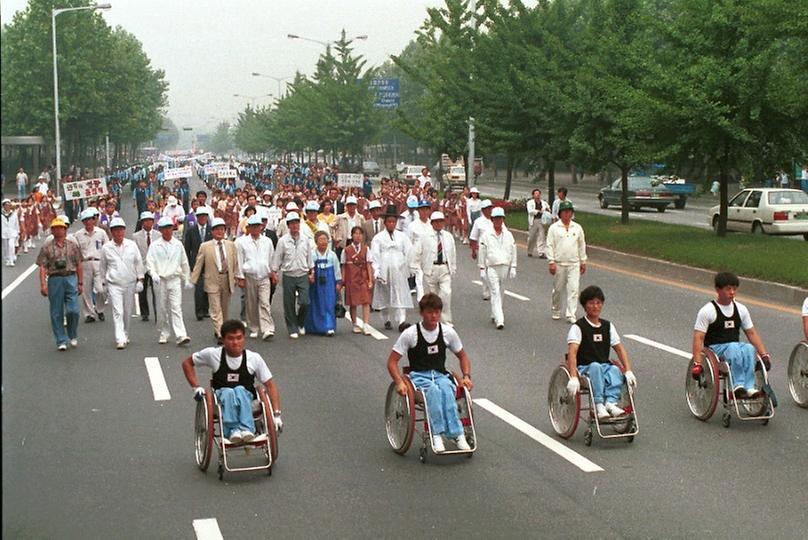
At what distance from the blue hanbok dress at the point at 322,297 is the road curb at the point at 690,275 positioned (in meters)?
7.61

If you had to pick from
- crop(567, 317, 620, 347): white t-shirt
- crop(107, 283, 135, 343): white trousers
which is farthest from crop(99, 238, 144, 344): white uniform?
crop(567, 317, 620, 347): white t-shirt

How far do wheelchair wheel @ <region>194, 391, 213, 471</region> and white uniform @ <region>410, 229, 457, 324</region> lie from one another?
8.04m

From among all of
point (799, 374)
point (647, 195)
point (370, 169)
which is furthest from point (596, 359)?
point (370, 169)

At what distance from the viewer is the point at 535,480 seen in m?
9.26

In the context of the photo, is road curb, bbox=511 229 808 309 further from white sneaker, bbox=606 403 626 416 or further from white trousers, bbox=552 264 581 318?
white sneaker, bbox=606 403 626 416

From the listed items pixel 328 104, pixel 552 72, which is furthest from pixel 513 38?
pixel 328 104

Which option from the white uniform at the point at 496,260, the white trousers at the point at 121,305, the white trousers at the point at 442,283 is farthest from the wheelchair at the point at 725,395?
the white trousers at the point at 121,305

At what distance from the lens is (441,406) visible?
963cm

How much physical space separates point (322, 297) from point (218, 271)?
154 cm

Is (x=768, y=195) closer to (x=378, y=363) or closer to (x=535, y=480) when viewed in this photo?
(x=378, y=363)

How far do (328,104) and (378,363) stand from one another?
77.3 metres

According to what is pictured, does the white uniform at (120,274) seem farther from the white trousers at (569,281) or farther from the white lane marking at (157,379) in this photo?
the white trousers at (569,281)

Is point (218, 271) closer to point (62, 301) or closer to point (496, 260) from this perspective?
point (62, 301)

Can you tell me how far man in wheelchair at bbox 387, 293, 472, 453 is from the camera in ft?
31.6
